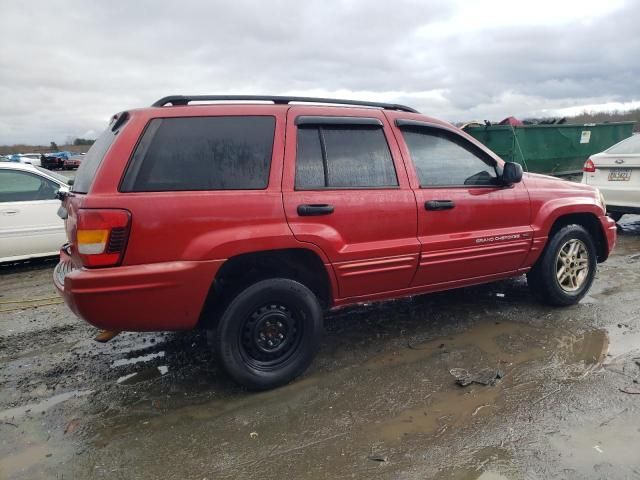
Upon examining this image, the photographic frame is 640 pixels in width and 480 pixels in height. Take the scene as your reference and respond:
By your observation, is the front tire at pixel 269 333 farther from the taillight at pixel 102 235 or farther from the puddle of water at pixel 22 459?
the puddle of water at pixel 22 459

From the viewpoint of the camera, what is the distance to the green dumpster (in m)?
12.6

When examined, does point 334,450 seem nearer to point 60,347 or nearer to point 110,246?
point 110,246

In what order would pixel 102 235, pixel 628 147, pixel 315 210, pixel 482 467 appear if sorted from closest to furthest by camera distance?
pixel 482 467
pixel 102 235
pixel 315 210
pixel 628 147

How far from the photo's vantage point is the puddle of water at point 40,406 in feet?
9.45

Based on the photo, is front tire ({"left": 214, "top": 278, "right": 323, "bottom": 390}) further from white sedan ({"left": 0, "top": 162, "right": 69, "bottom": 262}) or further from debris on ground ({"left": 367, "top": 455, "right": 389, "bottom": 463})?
white sedan ({"left": 0, "top": 162, "right": 69, "bottom": 262})

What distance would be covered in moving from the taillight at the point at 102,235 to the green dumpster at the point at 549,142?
11.3 m

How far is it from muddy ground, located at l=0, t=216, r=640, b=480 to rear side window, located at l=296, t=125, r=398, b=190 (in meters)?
1.34

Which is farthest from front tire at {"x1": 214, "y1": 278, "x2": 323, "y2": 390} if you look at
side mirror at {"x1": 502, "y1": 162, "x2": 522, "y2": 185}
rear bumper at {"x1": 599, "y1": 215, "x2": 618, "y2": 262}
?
rear bumper at {"x1": 599, "y1": 215, "x2": 618, "y2": 262}

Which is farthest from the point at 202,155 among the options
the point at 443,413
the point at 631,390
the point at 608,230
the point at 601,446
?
the point at 608,230

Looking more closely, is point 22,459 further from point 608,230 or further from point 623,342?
point 608,230

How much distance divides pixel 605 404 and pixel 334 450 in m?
1.70

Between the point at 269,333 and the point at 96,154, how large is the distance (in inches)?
65.1

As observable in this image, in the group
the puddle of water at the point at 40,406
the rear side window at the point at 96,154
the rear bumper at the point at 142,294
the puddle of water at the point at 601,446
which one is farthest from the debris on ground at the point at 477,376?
the rear side window at the point at 96,154

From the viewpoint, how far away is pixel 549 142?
13.5 metres
